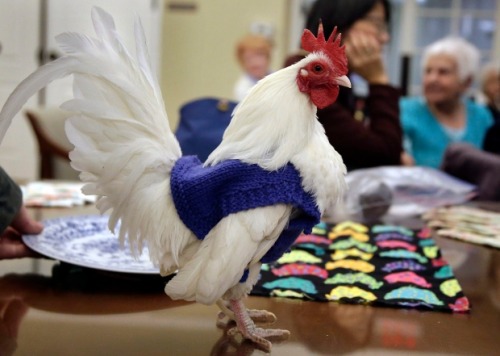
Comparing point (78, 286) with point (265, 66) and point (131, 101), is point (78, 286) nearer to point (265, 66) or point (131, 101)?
point (131, 101)

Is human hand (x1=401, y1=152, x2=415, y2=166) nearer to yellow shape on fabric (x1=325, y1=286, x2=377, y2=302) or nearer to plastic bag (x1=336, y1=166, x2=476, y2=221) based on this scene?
plastic bag (x1=336, y1=166, x2=476, y2=221)

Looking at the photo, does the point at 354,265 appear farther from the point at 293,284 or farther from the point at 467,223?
the point at 467,223

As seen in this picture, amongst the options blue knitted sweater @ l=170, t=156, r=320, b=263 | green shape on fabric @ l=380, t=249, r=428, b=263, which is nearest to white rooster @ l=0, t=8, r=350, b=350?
blue knitted sweater @ l=170, t=156, r=320, b=263

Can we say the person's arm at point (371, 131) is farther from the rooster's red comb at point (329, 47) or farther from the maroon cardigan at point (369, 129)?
the rooster's red comb at point (329, 47)

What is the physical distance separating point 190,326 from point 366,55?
1062 mm

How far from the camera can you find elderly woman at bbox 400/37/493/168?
2.12 meters

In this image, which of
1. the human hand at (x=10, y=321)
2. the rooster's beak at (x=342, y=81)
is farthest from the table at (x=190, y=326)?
A: the rooster's beak at (x=342, y=81)

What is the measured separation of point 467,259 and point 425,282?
19cm

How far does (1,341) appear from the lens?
52 centimetres

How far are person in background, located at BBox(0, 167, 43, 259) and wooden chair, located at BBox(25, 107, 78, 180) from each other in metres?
1.21

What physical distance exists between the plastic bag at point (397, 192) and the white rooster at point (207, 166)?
0.69 metres

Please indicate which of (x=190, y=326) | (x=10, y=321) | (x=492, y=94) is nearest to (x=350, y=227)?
(x=190, y=326)

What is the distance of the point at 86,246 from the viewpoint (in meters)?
0.81

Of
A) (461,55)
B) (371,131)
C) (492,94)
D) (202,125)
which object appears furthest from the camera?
(492,94)
